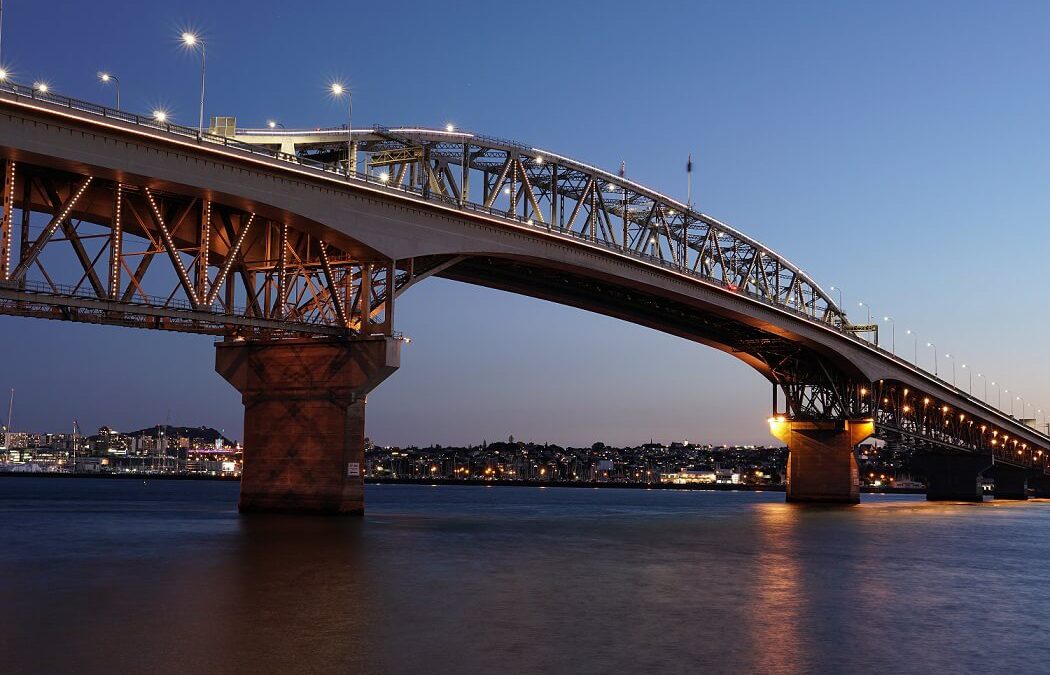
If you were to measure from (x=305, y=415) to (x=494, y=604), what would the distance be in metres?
28.8

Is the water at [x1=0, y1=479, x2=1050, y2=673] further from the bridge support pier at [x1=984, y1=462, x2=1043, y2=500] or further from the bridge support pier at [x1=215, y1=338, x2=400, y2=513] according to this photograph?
the bridge support pier at [x1=984, y1=462, x2=1043, y2=500]

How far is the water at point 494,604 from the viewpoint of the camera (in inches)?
696

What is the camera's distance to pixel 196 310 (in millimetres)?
43250

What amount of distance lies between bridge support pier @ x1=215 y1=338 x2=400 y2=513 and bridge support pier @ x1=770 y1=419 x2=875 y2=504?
60.6 m

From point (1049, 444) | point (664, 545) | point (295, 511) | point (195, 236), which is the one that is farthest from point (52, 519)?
point (1049, 444)

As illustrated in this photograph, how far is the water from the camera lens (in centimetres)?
1767

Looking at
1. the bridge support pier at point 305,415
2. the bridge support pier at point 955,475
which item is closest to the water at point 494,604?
the bridge support pier at point 305,415

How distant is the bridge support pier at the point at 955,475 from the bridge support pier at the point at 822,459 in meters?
39.3

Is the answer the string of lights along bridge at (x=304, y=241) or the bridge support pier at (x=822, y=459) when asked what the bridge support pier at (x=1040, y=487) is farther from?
the string of lights along bridge at (x=304, y=241)

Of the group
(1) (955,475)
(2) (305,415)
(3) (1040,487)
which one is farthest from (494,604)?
(3) (1040,487)

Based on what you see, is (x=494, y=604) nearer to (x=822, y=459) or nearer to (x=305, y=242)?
(x=305, y=242)

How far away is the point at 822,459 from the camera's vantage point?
103562 millimetres

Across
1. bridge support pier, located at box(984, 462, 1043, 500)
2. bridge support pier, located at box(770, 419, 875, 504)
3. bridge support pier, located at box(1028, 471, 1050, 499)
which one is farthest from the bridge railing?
bridge support pier, located at box(1028, 471, 1050, 499)

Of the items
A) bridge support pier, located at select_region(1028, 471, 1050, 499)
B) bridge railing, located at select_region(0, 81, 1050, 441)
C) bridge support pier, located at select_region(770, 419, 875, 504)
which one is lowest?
bridge support pier, located at select_region(1028, 471, 1050, 499)
